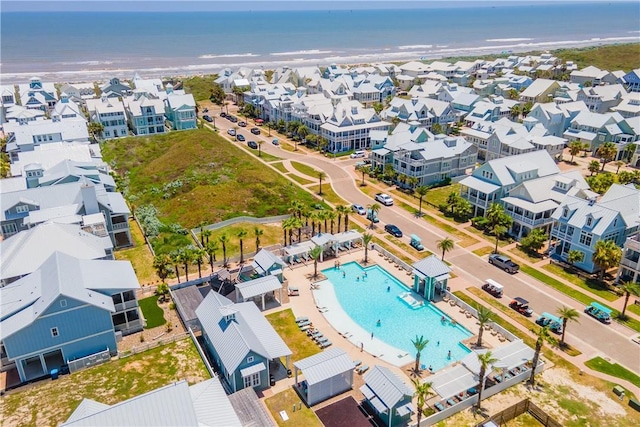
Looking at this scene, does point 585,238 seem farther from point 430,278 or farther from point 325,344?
point 325,344

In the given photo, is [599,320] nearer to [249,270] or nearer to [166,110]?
[249,270]

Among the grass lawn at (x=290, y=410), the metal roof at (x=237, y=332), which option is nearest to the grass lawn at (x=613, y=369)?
the grass lawn at (x=290, y=410)

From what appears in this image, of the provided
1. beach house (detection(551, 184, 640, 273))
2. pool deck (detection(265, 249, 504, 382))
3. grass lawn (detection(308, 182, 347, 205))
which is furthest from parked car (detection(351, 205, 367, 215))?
beach house (detection(551, 184, 640, 273))

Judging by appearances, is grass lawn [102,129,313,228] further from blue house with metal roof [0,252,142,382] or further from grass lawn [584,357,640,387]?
grass lawn [584,357,640,387]

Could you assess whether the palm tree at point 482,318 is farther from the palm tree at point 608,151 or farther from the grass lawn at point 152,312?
the palm tree at point 608,151

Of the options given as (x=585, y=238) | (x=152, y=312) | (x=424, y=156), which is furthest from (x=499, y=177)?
(x=152, y=312)

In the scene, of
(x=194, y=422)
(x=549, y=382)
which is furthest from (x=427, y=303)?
(x=194, y=422)
